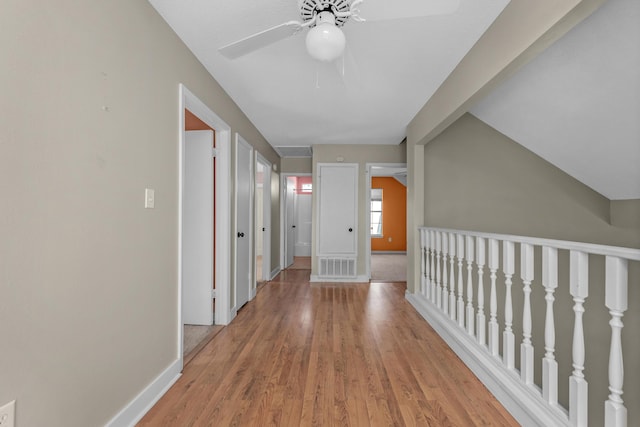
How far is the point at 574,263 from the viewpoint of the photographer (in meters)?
1.32

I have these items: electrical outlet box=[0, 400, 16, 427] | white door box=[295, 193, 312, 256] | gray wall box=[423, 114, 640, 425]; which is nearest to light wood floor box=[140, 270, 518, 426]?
electrical outlet box=[0, 400, 16, 427]

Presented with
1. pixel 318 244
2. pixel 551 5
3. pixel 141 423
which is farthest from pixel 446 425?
pixel 318 244

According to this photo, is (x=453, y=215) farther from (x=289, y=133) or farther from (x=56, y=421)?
(x=56, y=421)

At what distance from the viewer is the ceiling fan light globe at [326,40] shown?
53.2 inches

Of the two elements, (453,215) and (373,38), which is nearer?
(373,38)

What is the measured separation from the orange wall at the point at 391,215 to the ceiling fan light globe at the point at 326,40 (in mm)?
8196

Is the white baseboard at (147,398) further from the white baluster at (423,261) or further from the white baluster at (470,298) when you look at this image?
the white baluster at (423,261)

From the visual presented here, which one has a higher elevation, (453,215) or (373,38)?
(373,38)

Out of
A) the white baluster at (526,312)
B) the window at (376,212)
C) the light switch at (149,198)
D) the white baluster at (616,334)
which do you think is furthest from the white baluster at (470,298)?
the window at (376,212)

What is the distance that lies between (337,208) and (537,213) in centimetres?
274

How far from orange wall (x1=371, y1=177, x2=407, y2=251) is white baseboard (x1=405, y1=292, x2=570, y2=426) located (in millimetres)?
6680

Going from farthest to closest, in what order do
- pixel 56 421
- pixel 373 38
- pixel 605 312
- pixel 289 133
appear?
pixel 289 133
pixel 605 312
pixel 373 38
pixel 56 421

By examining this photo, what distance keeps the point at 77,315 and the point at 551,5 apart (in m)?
2.59

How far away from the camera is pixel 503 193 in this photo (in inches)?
145
